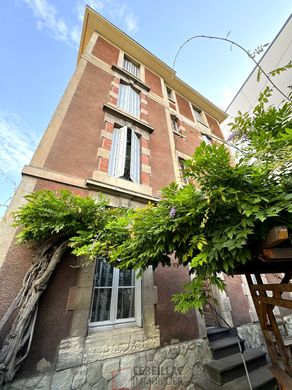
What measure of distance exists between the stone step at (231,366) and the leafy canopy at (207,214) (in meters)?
1.98

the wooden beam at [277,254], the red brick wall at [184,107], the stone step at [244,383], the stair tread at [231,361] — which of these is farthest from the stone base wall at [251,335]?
the red brick wall at [184,107]

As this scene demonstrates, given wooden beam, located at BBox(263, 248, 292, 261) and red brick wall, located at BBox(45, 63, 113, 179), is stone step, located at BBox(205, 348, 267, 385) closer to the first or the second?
wooden beam, located at BBox(263, 248, 292, 261)

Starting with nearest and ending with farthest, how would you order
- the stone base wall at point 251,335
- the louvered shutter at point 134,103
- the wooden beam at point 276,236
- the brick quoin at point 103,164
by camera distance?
1. the wooden beam at point 276,236
2. the brick quoin at point 103,164
3. the stone base wall at point 251,335
4. the louvered shutter at point 134,103

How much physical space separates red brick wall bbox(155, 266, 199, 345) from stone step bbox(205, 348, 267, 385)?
0.55 meters

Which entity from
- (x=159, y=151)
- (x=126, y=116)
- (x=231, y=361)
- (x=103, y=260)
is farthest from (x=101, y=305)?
(x=126, y=116)

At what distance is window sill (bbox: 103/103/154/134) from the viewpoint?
5.34 metres

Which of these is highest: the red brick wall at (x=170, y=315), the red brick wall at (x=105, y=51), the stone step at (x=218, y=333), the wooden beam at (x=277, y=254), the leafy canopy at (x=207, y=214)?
the red brick wall at (x=105, y=51)

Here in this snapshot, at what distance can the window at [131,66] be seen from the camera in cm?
783

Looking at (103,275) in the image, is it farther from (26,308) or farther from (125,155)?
(125,155)

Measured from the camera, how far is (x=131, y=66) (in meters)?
8.05

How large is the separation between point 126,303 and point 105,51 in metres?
8.70

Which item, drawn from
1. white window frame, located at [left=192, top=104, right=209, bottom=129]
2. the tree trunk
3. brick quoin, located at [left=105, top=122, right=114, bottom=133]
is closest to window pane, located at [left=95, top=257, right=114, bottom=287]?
the tree trunk

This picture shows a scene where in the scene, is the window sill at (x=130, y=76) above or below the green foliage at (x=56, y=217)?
above

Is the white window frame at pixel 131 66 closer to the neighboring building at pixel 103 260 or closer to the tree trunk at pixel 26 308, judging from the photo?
the neighboring building at pixel 103 260
